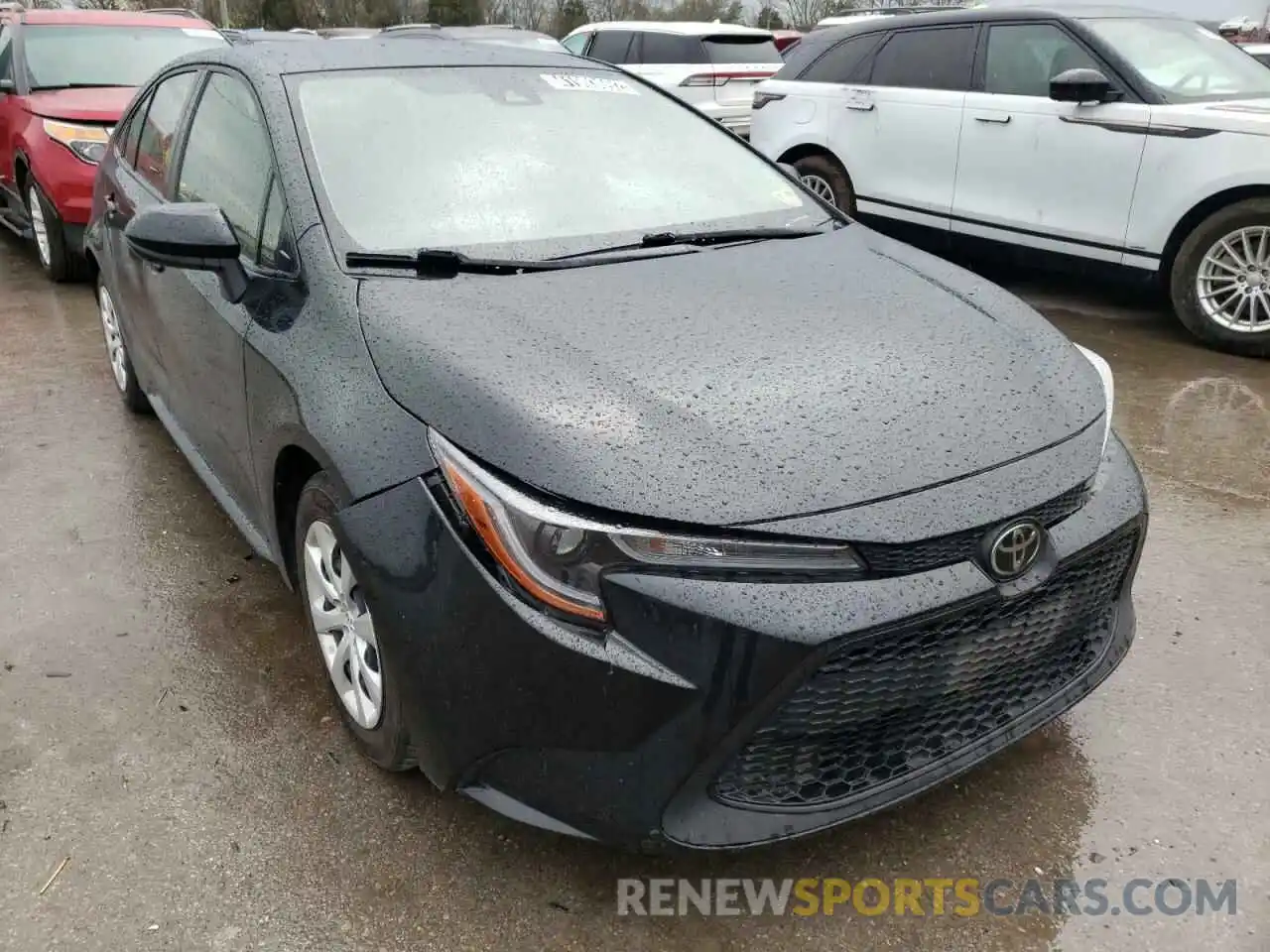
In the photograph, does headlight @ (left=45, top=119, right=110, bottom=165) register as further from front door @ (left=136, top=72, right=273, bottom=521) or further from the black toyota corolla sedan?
the black toyota corolla sedan

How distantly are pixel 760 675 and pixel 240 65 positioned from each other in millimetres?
2409

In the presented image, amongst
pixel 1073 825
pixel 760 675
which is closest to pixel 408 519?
pixel 760 675

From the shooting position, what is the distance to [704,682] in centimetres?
174

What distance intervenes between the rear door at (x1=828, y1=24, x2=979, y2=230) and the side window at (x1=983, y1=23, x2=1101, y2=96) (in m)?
0.16

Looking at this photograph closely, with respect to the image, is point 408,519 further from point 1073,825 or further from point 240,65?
point 240,65

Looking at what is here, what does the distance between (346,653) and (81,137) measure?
5.50m

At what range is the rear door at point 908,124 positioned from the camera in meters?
6.44

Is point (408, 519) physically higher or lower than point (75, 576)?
higher

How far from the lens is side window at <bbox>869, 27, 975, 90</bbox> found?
21.2ft

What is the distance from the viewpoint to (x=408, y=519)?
77.2 inches

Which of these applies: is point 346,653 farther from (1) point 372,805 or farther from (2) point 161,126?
(2) point 161,126

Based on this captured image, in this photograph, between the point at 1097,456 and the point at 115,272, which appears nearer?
the point at 1097,456

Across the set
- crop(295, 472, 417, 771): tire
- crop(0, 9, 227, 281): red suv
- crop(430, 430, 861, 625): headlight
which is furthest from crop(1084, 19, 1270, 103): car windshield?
crop(0, 9, 227, 281): red suv

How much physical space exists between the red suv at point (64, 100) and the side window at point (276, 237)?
434 cm
